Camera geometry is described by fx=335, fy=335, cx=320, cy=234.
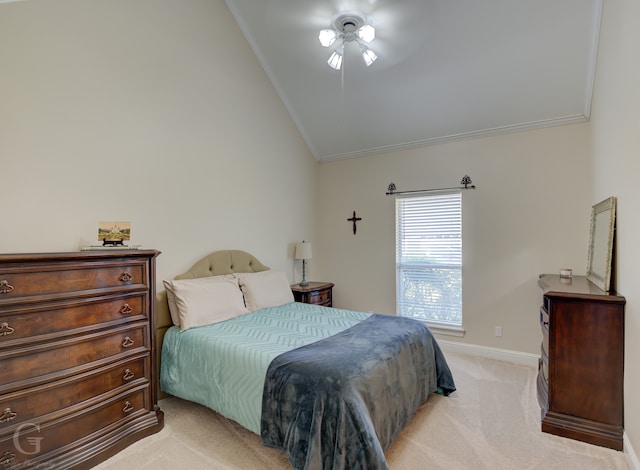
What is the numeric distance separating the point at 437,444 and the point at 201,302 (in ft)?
6.73

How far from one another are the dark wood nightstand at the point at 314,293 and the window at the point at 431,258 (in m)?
0.93

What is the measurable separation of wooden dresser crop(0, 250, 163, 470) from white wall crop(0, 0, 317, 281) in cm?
51

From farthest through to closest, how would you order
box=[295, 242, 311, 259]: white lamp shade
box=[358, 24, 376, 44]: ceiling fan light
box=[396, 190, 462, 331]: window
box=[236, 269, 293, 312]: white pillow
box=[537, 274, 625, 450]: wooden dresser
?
box=[295, 242, 311, 259]: white lamp shade
box=[396, 190, 462, 331]: window
box=[236, 269, 293, 312]: white pillow
box=[358, 24, 376, 44]: ceiling fan light
box=[537, 274, 625, 450]: wooden dresser

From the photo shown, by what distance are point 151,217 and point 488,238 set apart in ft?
11.6

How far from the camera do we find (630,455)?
2002mm

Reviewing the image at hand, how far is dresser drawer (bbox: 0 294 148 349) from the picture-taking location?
5.78ft

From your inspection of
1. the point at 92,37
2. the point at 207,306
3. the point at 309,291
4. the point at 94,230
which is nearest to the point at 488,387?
the point at 309,291

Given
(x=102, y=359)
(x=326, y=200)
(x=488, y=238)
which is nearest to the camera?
(x=102, y=359)

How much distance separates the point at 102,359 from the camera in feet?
6.96

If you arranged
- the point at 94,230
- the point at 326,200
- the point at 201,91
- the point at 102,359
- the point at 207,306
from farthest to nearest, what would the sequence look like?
the point at 326,200, the point at 201,91, the point at 207,306, the point at 94,230, the point at 102,359

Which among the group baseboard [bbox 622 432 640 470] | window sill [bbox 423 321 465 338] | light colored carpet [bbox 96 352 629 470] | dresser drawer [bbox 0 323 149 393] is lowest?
light colored carpet [bbox 96 352 629 470]

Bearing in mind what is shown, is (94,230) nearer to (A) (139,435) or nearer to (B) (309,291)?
(A) (139,435)

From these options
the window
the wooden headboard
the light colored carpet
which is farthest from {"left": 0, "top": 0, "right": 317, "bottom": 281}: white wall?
the window

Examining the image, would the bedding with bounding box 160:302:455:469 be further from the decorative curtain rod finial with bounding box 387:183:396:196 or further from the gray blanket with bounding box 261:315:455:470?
the decorative curtain rod finial with bounding box 387:183:396:196
